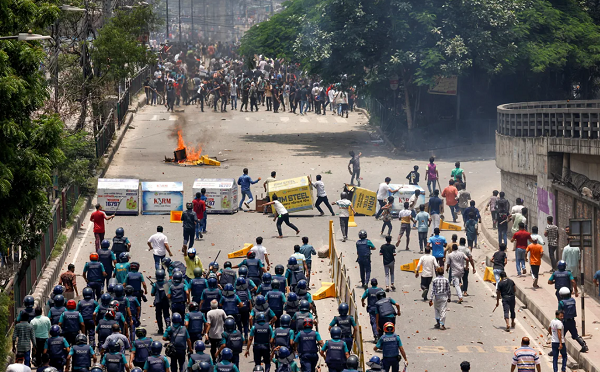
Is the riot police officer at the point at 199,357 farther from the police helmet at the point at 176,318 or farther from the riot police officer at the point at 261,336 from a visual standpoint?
the riot police officer at the point at 261,336

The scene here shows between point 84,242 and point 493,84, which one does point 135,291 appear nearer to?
point 84,242

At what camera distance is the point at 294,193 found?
91.2 feet

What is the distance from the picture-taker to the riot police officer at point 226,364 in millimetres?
13797

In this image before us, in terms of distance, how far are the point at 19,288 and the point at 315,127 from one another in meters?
28.7

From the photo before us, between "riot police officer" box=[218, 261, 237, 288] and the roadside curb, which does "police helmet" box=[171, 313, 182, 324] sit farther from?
the roadside curb

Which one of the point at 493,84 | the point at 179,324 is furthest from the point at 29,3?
the point at 493,84

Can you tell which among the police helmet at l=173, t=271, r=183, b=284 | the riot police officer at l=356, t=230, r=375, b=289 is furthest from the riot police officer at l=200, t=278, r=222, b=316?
the riot police officer at l=356, t=230, r=375, b=289

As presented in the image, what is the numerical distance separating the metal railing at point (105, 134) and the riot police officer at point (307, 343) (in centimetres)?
1849

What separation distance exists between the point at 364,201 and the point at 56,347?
1472 cm

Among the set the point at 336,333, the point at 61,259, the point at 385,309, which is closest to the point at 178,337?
the point at 336,333

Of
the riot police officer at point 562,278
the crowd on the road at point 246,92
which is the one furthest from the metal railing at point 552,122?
the crowd on the road at point 246,92

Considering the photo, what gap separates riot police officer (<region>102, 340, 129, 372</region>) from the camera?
1412 cm

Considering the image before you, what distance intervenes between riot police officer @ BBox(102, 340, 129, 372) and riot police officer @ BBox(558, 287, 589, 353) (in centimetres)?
761

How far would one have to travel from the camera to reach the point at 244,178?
28141mm
